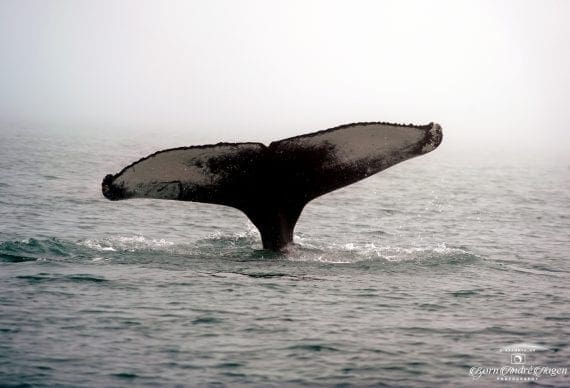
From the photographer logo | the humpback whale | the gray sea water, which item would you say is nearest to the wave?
the gray sea water

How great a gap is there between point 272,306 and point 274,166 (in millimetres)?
1571

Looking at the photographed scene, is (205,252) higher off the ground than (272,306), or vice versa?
(205,252)

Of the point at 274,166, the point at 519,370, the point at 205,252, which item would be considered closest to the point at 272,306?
the point at 274,166

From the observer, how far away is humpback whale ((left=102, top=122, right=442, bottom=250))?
9.38 metres

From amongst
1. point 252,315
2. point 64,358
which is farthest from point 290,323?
point 64,358

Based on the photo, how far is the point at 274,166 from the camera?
1001cm

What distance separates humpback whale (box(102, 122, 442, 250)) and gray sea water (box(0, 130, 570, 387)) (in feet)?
3.63

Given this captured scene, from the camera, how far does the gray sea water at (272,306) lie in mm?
7516

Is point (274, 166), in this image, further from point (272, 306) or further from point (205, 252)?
point (205, 252)

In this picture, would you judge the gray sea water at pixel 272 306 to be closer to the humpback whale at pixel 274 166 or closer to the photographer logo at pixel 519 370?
the photographer logo at pixel 519 370

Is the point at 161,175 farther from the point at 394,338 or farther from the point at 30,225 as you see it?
the point at 30,225

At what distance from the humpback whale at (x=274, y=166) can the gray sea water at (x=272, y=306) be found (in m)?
1.11

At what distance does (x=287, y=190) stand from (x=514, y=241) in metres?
7.22

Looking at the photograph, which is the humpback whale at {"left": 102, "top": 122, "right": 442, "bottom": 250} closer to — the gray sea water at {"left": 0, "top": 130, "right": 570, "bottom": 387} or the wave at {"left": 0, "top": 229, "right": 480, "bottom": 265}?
the gray sea water at {"left": 0, "top": 130, "right": 570, "bottom": 387}
